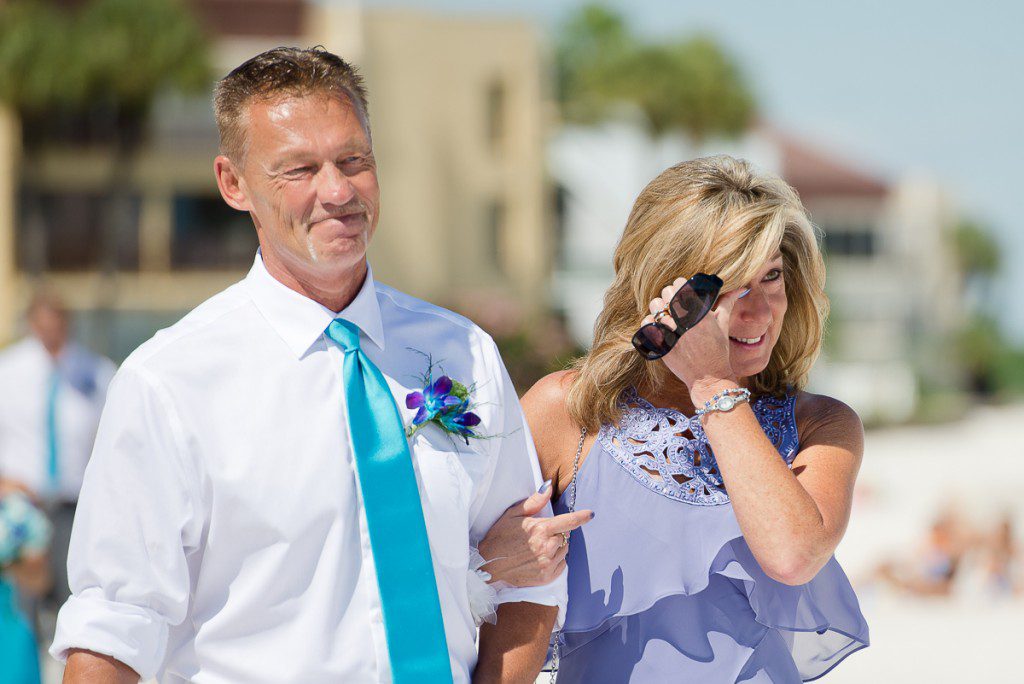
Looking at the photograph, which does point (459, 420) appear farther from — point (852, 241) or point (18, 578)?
point (852, 241)

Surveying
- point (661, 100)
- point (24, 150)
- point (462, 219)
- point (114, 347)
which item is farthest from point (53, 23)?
point (661, 100)

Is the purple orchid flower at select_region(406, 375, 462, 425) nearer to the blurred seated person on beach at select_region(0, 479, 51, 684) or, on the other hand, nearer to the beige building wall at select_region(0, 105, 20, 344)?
the blurred seated person on beach at select_region(0, 479, 51, 684)

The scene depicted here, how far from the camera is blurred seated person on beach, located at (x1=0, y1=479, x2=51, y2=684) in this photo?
5541 millimetres

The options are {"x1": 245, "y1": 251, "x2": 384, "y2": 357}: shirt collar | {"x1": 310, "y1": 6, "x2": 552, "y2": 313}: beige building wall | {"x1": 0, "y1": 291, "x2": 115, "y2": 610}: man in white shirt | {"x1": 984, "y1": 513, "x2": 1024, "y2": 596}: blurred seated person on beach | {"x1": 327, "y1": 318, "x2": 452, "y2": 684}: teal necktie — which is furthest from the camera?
{"x1": 310, "y1": 6, "x2": 552, "y2": 313}: beige building wall

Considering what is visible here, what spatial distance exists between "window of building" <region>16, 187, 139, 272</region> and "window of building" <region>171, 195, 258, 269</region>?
1038mm

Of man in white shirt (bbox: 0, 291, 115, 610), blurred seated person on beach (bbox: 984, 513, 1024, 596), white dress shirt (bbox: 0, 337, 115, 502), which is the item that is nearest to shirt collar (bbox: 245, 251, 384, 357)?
man in white shirt (bbox: 0, 291, 115, 610)

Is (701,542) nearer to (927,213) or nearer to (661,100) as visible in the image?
(661,100)

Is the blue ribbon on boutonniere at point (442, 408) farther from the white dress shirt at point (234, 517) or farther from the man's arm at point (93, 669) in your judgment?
the man's arm at point (93, 669)

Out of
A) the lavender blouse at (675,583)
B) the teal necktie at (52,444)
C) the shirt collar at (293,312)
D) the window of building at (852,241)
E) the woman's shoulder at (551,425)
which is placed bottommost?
the window of building at (852,241)

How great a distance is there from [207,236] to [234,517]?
31.2m

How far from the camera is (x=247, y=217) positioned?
31609 mm

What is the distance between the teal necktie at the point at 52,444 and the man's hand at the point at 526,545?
6605 millimetres

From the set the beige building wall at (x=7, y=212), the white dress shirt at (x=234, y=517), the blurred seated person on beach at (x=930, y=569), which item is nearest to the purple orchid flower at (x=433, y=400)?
the white dress shirt at (x=234, y=517)

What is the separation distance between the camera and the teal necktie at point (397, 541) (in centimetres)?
244
